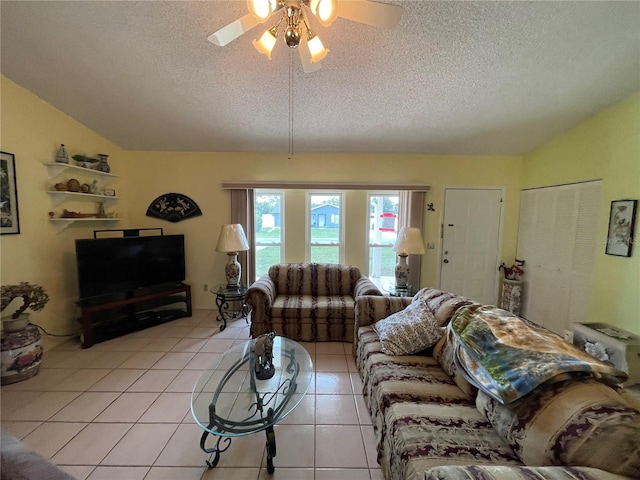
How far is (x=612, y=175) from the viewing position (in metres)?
2.61

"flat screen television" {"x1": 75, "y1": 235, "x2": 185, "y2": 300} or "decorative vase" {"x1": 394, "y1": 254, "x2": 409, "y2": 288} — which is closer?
"flat screen television" {"x1": 75, "y1": 235, "x2": 185, "y2": 300}

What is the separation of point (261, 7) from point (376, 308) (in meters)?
2.27

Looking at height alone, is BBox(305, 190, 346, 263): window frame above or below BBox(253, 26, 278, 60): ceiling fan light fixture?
below

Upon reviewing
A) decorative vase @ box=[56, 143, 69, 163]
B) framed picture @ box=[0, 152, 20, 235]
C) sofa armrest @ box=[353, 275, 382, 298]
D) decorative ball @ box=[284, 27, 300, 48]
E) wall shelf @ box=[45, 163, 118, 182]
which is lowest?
sofa armrest @ box=[353, 275, 382, 298]

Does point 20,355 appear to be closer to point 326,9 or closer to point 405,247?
point 326,9

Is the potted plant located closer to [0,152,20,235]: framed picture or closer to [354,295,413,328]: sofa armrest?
[0,152,20,235]: framed picture

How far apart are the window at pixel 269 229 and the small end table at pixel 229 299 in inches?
26.7

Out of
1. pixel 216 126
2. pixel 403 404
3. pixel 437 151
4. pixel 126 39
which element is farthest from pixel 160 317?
pixel 437 151

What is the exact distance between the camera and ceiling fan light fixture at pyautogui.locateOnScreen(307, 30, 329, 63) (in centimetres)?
145

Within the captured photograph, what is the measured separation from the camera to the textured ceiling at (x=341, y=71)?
174 cm

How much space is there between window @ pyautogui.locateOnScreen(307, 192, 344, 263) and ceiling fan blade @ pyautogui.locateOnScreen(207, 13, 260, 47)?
2870 mm

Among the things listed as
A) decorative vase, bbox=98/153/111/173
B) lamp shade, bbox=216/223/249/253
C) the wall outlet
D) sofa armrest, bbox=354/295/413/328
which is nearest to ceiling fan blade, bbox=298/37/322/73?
sofa armrest, bbox=354/295/413/328

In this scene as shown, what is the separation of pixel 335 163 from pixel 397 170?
918 millimetres

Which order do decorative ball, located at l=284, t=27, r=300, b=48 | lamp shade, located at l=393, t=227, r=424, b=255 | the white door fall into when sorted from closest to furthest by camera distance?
decorative ball, located at l=284, t=27, r=300, b=48
lamp shade, located at l=393, t=227, r=424, b=255
the white door
